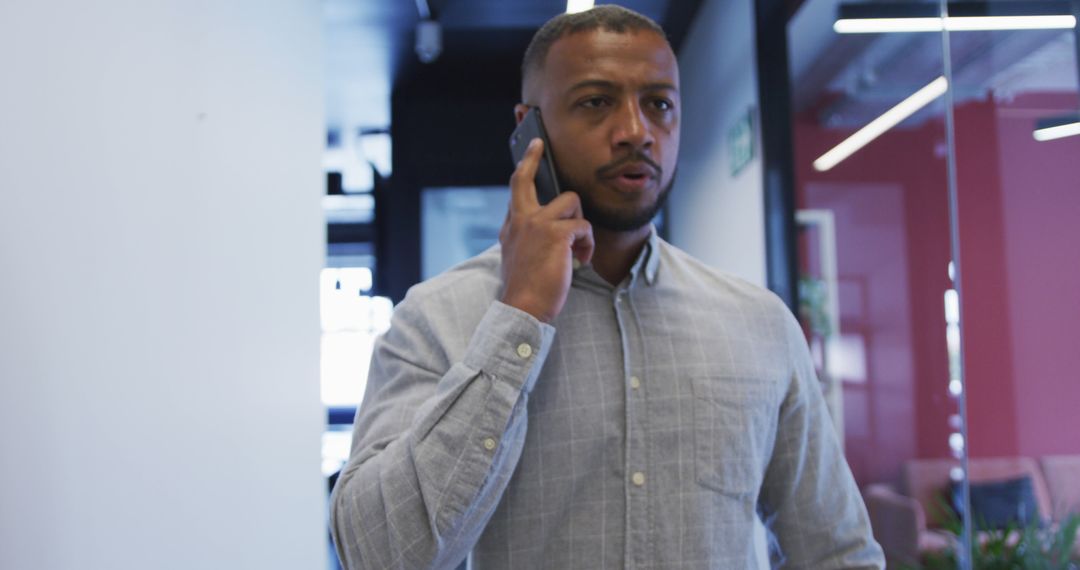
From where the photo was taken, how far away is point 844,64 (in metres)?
4.48

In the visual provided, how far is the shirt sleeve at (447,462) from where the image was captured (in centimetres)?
81

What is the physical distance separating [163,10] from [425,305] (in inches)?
37.7

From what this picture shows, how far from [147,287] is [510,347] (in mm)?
873

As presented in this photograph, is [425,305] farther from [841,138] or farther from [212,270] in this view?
[841,138]

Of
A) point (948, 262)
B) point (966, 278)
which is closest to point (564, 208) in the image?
point (966, 278)

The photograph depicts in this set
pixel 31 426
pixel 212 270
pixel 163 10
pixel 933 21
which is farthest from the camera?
pixel 933 21

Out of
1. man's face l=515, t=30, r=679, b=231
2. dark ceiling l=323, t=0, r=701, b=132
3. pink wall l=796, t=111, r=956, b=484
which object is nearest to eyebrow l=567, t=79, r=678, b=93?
man's face l=515, t=30, r=679, b=231

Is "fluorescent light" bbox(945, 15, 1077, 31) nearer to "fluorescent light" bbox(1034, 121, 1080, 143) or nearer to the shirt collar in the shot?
"fluorescent light" bbox(1034, 121, 1080, 143)

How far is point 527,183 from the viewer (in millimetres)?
929

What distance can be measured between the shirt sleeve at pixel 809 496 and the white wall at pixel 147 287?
953 mm

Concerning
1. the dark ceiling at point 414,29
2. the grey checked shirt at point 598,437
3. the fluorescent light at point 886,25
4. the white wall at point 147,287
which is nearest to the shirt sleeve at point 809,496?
the grey checked shirt at point 598,437

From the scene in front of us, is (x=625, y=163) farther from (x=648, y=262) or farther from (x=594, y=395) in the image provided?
(x=594, y=395)

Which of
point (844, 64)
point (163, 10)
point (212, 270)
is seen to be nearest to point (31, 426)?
point (212, 270)

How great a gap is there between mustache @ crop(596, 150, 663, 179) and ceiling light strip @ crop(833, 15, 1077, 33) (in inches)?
68.8
